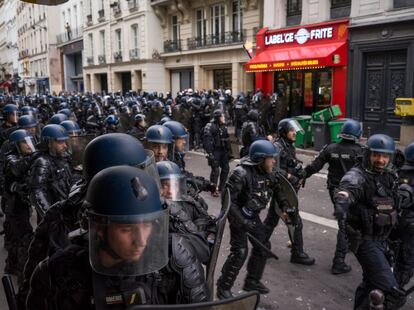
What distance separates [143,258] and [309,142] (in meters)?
12.3

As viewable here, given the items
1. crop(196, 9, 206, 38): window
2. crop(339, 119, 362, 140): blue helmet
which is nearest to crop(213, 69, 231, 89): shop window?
crop(196, 9, 206, 38): window

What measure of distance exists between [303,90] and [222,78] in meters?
7.22

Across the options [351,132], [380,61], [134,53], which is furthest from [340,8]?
[134,53]

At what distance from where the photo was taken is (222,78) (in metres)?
24.0

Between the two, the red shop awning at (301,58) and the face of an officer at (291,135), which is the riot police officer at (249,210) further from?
the red shop awning at (301,58)

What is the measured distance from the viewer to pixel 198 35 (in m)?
24.8

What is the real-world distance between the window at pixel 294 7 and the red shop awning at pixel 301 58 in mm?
1499

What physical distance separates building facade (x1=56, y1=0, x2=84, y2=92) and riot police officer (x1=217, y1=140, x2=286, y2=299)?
1477 inches

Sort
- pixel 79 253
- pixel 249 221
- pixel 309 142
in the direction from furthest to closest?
pixel 309 142 → pixel 249 221 → pixel 79 253

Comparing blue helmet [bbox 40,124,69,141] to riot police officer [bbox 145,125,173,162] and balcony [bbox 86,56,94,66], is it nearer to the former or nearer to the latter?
riot police officer [bbox 145,125,173,162]

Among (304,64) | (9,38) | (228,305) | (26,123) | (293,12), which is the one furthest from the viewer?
(9,38)

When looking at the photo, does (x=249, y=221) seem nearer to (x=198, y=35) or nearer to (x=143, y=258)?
(x=143, y=258)

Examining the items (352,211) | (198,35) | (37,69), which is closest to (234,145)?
(352,211)

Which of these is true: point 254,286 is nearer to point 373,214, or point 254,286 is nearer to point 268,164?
point 268,164
